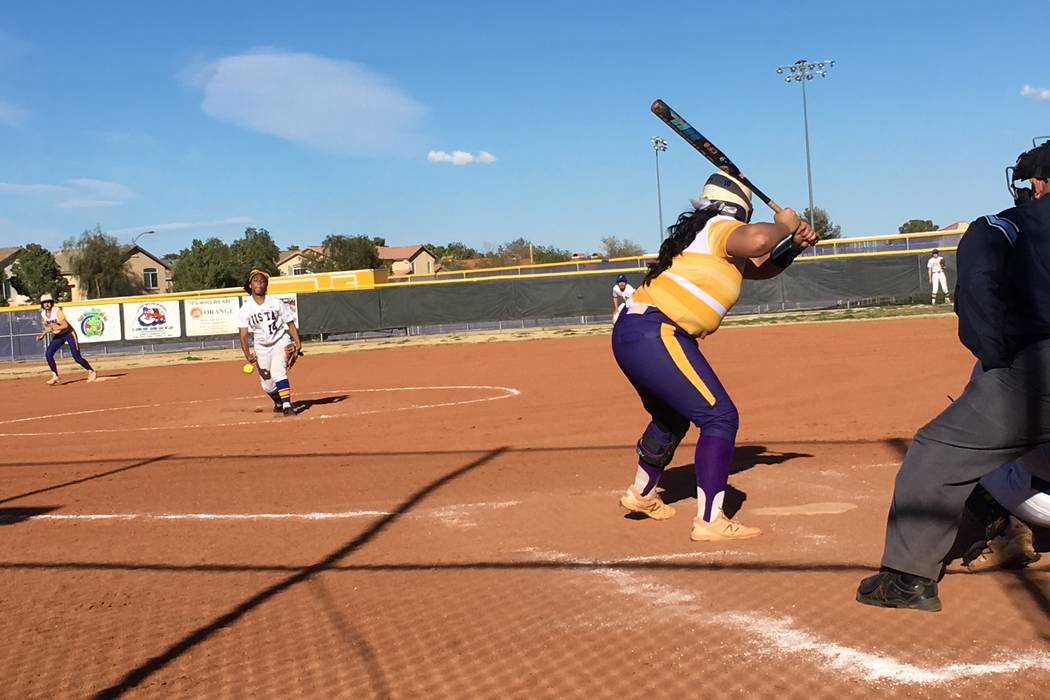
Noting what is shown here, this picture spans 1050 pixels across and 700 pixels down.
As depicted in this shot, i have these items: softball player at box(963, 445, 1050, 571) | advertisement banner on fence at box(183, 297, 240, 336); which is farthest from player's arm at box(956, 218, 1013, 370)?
advertisement banner on fence at box(183, 297, 240, 336)

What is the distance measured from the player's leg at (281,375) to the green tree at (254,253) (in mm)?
78414

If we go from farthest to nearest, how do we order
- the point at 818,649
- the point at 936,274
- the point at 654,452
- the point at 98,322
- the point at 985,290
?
the point at 98,322 → the point at 936,274 → the point at 654,452 → the point at 985,290 → the point at 818,649

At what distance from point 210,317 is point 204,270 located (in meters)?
54.7

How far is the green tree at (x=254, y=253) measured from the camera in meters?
90.8

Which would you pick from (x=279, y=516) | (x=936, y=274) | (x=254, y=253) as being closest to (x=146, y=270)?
(x=254, y=253)

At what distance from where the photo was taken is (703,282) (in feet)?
16.3

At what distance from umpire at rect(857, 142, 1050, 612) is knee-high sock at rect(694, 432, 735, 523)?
1176 mm

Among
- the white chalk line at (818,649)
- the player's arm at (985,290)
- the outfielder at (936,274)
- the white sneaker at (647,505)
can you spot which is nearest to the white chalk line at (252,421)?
the white sneaker at (647,505)

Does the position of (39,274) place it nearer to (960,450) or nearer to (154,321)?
(154,321)

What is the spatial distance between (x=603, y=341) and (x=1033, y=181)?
21.7 metres

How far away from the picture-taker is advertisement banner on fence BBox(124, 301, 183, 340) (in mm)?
34188

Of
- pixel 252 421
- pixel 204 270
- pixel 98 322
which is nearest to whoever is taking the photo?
pixel 252 421

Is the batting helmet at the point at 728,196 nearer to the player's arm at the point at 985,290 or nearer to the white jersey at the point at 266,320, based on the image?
the player's arm at the point at 985,290

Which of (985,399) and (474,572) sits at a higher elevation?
(985,399)
